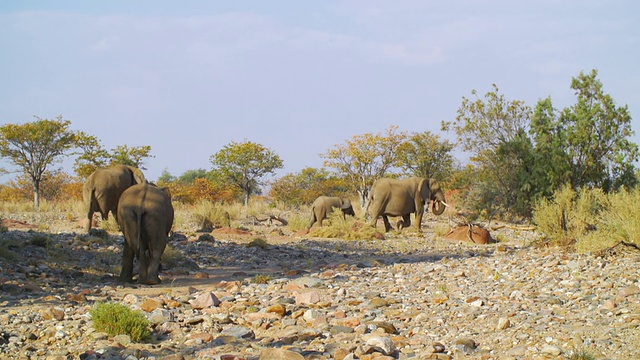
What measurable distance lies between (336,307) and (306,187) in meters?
39.2

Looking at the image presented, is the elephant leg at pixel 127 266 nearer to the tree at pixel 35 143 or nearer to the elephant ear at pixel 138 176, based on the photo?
the elephant ear at pixel 138 176

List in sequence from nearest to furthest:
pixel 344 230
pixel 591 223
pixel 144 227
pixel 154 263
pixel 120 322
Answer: pixel 120 322
pixel 144 227
pixel 154 263
pixel 591 223
pixel 344 230

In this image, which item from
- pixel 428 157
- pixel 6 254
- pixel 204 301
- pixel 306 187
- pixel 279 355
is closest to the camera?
pixel 279 355

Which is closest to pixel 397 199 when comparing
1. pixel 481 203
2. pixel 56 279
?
pixel 481 203

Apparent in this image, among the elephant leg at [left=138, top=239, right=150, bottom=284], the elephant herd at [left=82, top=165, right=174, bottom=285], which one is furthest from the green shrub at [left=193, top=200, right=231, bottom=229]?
the elephant leg at [left=138, top=239, right=150, bottom=284]

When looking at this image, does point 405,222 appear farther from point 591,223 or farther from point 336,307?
point 336,307

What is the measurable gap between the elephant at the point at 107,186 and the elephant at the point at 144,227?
5.45 metres

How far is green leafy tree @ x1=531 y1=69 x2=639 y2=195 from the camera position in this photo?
20.6 metres

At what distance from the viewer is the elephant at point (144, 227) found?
11.0m

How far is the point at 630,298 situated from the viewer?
774 cm

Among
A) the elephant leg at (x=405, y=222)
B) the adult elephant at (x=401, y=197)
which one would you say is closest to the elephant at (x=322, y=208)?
the adult elephant at (x=401, y=197)

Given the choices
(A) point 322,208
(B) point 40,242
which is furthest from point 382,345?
(A) point 322,208

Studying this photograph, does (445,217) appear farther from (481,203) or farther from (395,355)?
(395,355)

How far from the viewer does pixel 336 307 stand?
9086mm
